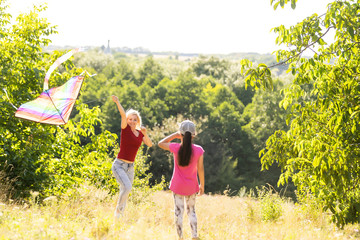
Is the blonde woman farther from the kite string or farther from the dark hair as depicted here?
the kite string

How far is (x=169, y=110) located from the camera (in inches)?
1954

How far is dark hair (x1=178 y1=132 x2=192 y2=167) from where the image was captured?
5.05 m

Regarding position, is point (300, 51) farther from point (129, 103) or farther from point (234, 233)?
point (129, 103)

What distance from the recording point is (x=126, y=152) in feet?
18.8

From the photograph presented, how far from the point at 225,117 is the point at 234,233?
42276mm

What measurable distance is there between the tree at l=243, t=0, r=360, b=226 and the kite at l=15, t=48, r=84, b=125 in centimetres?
256

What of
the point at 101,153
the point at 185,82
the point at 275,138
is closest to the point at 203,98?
the point at 185,82

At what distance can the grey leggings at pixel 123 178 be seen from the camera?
18.2 ft

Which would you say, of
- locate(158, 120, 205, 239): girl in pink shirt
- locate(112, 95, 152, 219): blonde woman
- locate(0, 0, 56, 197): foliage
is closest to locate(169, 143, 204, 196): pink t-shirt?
locate(158, 120, 205, 239): girl in pink shirt

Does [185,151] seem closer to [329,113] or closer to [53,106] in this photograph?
[53,106]

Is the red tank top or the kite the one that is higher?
the kite

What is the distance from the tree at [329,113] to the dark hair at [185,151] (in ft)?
4.08

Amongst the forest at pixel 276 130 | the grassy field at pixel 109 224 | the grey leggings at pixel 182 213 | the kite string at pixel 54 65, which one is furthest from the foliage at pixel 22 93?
the grey leggings at pixel 182 213

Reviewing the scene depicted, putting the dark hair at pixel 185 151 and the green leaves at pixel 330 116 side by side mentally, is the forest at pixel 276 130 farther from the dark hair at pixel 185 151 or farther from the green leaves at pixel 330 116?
the dark hair at pixel 185 151
